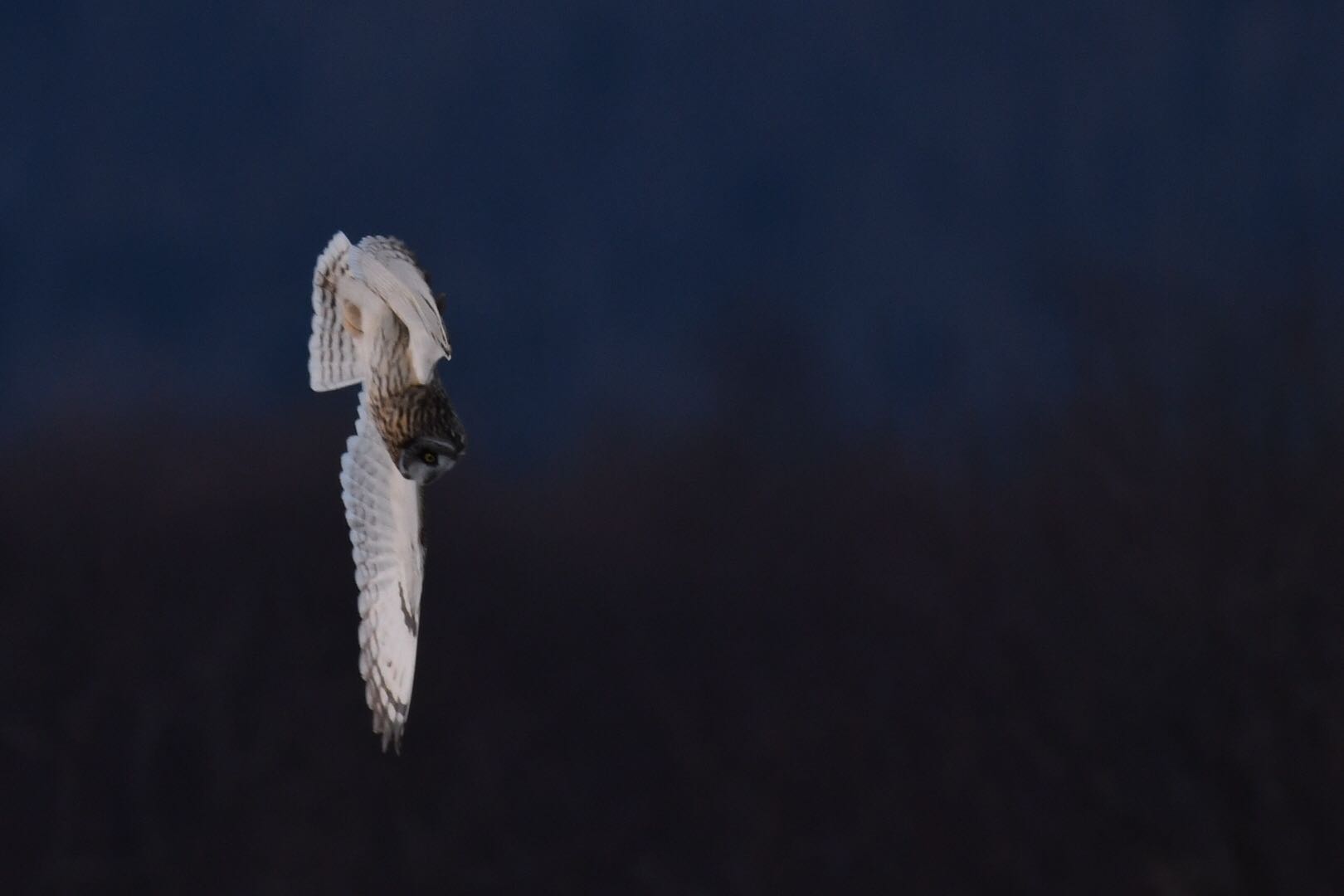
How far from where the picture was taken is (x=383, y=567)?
16.5 feet

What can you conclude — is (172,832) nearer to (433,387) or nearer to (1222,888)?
(1222,888)

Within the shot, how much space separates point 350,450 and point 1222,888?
9537mm

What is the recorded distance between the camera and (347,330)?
498 cm

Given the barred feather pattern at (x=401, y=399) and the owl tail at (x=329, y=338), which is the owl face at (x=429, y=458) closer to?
the barred feather pattern at (x=401, y=399)

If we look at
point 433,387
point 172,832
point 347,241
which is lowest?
point 172,832

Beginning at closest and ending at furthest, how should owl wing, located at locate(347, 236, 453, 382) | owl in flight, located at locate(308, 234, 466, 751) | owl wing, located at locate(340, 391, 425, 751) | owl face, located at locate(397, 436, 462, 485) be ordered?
owl wing, located at locate(347, 236, 453, 382)
owl face, located at locate(397, 436, 462, 485)
owl in flight, located at locate(308, 234, 466, 751)
owl wing, located at locate(340, 391, 425, 751)

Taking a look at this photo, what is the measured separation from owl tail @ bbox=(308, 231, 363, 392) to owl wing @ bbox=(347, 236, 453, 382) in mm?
586

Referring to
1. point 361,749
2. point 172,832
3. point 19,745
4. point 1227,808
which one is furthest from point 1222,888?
point 19,745

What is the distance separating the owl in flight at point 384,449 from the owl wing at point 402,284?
0.13 meters

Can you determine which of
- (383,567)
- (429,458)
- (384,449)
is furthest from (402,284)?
(383,567)

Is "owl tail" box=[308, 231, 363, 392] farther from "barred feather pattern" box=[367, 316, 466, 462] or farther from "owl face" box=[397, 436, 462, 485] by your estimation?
"owl face" box=[397, 436, 462, 485]

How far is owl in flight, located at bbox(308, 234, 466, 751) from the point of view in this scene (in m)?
4.49

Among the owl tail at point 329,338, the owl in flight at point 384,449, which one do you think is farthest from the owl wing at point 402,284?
the owl tail at point 329,338

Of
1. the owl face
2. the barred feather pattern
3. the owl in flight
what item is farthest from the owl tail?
the owl face
